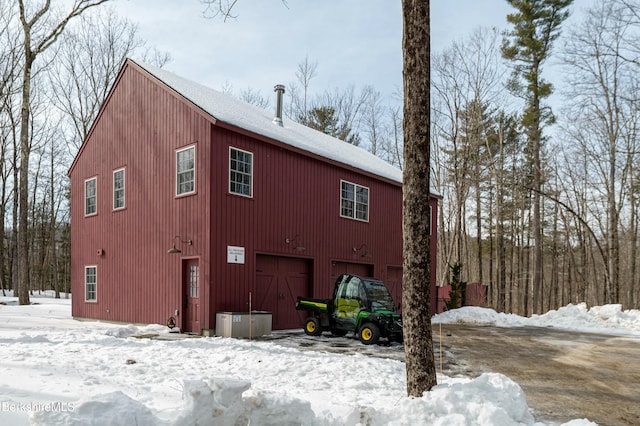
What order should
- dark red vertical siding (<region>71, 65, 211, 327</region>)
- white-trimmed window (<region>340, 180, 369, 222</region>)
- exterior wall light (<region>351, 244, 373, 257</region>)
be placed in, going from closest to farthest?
dark red vertical siding (<region>71, 65, 211, 327</region>) < white-trimmed window (<region>340, 180, 369, 222</region>) < exterior wall light (<region>351, 244, 373, 257</region>)

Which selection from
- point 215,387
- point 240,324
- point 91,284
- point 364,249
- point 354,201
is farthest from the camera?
point 364,249

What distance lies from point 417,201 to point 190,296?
924cm

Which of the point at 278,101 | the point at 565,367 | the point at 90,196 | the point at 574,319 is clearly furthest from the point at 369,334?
the point at 574,319

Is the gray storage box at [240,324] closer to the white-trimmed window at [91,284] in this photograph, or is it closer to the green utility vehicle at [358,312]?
the green utility vehicle at [358,312]

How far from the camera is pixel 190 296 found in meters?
13.3

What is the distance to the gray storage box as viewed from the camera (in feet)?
39.6

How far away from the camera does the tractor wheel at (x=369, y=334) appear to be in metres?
11.2

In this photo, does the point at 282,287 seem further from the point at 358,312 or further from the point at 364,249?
the point at 364,249

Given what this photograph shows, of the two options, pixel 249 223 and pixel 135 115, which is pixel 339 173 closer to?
pixel 249 223

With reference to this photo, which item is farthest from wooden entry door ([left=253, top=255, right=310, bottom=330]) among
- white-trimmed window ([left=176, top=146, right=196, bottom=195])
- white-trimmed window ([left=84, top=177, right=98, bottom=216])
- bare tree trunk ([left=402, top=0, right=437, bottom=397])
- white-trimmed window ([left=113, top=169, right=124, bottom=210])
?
bare tree trunk ([left=402, top=0, right=437, bottom=397])

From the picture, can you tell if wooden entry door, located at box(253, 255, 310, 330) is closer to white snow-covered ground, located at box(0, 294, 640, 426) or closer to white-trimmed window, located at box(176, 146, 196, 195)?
white-trimmed window, located at box(176, 146, 196, 195)


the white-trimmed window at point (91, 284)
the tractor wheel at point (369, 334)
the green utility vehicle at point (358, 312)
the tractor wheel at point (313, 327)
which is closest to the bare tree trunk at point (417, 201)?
the tractor wheel at point (369, 334)

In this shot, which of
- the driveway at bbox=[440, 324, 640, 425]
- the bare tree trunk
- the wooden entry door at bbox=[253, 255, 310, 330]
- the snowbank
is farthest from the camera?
the snowbank

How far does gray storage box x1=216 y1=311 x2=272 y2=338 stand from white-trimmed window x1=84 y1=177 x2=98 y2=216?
7.78 metres
